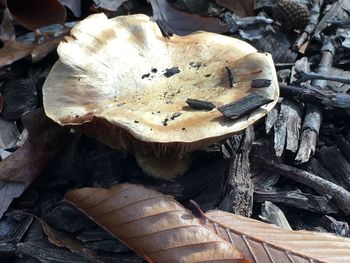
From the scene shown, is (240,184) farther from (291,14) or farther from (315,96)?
(291,14)

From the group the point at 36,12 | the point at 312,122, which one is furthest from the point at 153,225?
the point at 36,12

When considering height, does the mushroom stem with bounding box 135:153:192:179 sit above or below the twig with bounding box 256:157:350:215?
below

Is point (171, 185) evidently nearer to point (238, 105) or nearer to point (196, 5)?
point (238, 105)

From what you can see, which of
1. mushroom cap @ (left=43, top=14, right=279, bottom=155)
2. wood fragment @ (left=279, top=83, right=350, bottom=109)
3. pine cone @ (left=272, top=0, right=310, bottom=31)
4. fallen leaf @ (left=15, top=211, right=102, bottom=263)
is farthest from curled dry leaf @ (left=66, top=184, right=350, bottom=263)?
pine cone @ (left=272, top=0, right=310, bottom=31)

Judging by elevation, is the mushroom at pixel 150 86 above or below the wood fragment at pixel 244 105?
below

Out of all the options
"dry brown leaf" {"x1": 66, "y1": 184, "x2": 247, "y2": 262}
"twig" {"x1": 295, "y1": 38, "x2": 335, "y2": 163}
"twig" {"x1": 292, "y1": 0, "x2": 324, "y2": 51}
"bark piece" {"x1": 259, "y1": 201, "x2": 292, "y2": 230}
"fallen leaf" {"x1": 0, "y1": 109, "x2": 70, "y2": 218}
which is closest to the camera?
"dry brown leaf" {"x1": 66, "y1": 184, "x2": 247, "y2": 262}

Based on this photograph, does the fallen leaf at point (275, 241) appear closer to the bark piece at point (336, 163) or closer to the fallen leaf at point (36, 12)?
the bark piece at point (336, 163)

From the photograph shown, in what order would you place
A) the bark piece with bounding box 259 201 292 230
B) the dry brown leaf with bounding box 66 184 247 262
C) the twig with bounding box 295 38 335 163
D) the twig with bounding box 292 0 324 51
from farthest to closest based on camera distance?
the twig with bounding box 292 0 324 51 < the twig with bounding box 295 38 335 163 < the bark piece with bounding box 259 201 292 230 < the dry brown leaf with bounding box 66 184 247 262

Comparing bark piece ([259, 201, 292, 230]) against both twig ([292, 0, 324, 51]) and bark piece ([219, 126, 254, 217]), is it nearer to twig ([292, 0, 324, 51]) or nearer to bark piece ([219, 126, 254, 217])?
bark piece ([219, 126, 254, 217])

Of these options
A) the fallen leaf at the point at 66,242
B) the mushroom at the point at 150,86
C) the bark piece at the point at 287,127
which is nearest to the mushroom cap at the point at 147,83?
the mushroom at the point at 150,86
